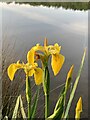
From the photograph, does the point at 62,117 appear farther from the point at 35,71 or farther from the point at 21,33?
the point at 21,33

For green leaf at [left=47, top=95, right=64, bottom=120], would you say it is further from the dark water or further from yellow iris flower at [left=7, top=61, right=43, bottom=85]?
the dark water

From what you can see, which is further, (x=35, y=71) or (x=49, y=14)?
(x=49, y=14)

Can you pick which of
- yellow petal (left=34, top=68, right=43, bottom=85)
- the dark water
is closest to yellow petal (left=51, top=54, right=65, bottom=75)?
yellow petal (left=34, top=68, right=43, bottom=85)

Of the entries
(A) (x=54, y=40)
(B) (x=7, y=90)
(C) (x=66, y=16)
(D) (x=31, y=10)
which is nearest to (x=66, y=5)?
(C) (x=66, y=16)

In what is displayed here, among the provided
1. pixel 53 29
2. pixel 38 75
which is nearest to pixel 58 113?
pixel 38 75

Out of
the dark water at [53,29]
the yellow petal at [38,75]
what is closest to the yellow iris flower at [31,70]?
the yellow petal at [38,75]

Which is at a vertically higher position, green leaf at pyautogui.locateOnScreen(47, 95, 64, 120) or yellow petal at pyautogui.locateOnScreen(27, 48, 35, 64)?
yellow petal at pyautogui.locateOnScreen(27, 48, 35, 64)

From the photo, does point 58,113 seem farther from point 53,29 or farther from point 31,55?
point 53,29

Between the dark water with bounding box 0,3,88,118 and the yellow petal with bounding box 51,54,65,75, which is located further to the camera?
the dark water with bounding box 0,3,88,118

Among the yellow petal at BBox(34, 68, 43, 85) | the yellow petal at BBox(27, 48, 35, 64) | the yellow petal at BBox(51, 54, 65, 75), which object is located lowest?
the yellow petal at BBox(34, 68, 43, 85)
